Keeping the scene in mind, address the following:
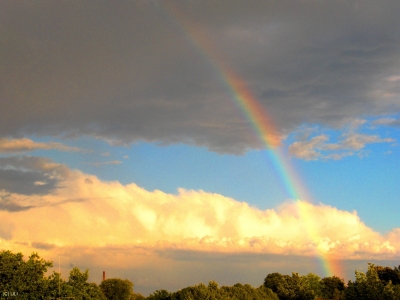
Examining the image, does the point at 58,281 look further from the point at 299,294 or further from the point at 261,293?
the point at 299,294

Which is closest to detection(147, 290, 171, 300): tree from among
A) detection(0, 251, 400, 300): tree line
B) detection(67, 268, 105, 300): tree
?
detection(0, 251, 400, 300): tree line

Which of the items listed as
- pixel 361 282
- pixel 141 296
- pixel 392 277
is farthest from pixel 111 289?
pixel 392 277

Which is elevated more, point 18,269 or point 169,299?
point 18,269

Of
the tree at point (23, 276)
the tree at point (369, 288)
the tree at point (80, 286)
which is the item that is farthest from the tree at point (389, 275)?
the tree at point (23, 276)

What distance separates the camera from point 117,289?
13625cm

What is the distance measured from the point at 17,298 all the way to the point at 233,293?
41677 millimetres

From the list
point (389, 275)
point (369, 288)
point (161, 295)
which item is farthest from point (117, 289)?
point (389, 275)

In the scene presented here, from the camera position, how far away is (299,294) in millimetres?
119312

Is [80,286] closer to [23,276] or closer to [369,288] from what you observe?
[23,276]

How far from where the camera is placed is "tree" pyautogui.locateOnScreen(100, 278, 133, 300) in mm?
135875

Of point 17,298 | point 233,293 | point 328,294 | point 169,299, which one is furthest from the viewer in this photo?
point 328,294

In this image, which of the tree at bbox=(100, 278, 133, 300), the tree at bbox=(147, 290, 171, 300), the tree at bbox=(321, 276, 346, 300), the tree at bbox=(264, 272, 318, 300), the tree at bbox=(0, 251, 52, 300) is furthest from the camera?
the tree at bbox=(321, 276, 346, 300)

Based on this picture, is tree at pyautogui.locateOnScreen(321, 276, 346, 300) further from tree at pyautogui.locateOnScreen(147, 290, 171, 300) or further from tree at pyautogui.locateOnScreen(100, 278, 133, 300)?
tree at pyautogui.locateOnScreen(147, 290, 171, 300)

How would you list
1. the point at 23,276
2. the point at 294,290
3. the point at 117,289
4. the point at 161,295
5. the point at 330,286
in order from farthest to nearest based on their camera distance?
the point at 330,286
the point at 117,289
the point at 294,290
the point at 161,295
the point at 23,276
